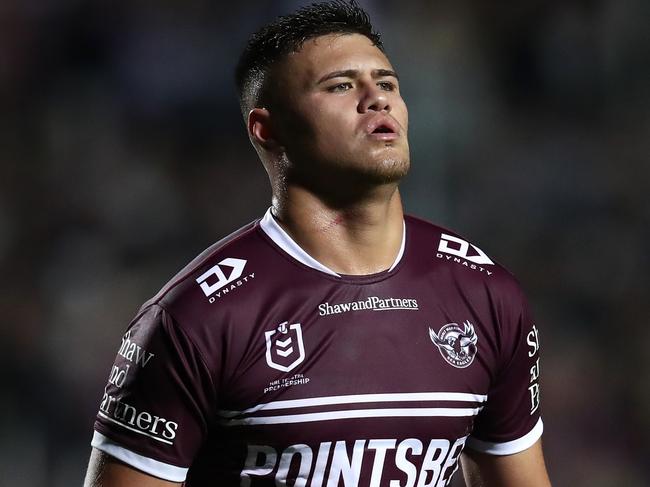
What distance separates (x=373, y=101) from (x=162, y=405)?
40.7 inches

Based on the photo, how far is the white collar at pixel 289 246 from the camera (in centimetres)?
293

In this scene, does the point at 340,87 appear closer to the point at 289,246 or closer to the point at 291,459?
the point at 289,246

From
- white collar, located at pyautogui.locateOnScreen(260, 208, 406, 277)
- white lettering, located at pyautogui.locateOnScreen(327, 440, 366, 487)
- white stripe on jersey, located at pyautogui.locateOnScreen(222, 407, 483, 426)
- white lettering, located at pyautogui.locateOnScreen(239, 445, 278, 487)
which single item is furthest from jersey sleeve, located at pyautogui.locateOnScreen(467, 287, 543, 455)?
white lettering, located at pyautogui.locateOnScreen(239, 445, 278, 487)

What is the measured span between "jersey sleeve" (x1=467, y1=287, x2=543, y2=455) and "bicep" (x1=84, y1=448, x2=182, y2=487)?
1.02 m

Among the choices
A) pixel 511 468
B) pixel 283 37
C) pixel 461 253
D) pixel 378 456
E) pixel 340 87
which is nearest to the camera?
pixel 378 456

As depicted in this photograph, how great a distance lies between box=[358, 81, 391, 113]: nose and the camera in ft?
9.43

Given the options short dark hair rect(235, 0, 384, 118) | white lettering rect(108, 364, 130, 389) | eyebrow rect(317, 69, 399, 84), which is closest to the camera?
white lettering rect(108, 364, 130, 389)

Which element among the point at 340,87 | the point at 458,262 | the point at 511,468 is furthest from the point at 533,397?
the point at 340,87

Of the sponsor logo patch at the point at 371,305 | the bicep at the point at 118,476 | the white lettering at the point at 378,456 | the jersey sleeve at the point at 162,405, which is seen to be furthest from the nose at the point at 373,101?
the bicep at the point at 118,476

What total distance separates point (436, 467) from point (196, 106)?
424 cm

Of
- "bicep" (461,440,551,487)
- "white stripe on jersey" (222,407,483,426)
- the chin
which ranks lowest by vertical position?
"bicep" (461,440,551,487)

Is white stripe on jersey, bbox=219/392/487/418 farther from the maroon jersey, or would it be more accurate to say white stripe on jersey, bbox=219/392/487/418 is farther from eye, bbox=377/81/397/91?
eye, bbox=377/81/397/91

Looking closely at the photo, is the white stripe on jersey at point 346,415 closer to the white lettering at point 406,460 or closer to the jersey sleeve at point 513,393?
the white lettering at point 406,460

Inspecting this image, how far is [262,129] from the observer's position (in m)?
3.09
